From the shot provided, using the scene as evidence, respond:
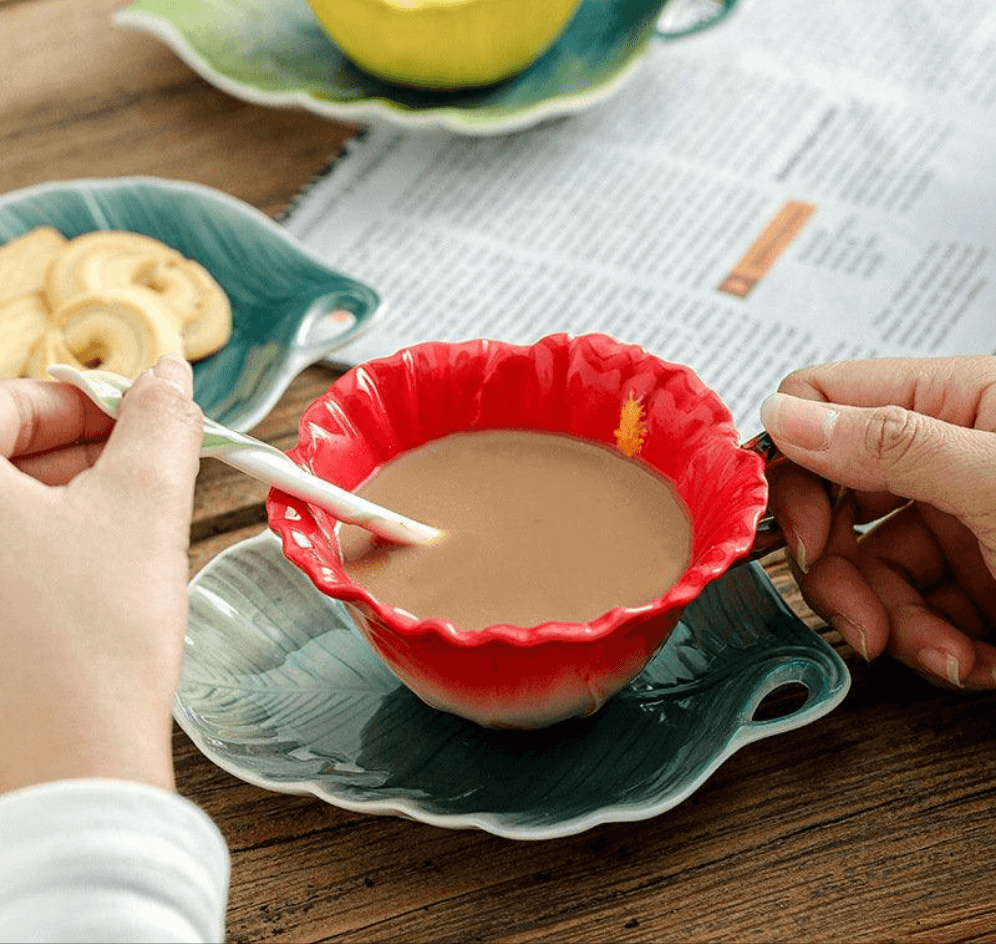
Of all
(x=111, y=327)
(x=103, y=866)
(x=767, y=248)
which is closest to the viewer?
(x=103, y=866)

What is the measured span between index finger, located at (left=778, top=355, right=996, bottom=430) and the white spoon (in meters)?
Answer: 0.24

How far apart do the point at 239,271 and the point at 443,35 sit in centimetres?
25

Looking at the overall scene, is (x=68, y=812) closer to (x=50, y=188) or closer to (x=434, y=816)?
(x=434, y=816)

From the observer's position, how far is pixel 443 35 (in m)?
1.11

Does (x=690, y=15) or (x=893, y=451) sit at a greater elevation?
(x=893, y=451)

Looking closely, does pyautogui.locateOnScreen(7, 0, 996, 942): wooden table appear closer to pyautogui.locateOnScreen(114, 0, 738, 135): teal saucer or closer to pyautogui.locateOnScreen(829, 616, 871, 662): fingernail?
pyautogui.locateOnScreen(829, 616, 871, 662): fingernail

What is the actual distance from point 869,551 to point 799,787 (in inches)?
6.2

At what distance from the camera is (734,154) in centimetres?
117

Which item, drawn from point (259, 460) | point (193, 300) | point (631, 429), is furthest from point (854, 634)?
point (193, 300)

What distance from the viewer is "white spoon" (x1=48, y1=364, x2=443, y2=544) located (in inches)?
25.8

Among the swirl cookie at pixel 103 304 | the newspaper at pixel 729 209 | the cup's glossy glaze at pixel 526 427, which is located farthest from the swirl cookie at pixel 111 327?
the cup's glossy glaze at pixel 526 427

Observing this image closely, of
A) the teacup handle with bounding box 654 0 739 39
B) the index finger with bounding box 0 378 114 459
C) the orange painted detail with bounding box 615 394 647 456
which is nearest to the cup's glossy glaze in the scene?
the orange painted detail with bounding box 615 394 647 456

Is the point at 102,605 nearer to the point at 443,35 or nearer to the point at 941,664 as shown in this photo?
the point at 941,664

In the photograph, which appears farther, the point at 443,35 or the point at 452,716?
the point at 443,35
